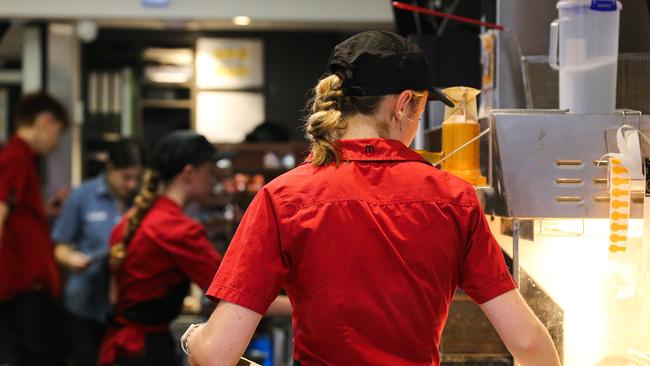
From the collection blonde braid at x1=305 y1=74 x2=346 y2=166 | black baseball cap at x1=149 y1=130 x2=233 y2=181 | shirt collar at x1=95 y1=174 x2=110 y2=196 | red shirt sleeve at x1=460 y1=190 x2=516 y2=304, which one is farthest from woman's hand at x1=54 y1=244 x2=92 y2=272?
red shirt sleeve at x1=460 y1=190 x2=516 y2=304

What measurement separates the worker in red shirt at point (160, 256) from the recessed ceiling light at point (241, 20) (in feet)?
10.3

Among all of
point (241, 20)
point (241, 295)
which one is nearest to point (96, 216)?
point (241, 20)

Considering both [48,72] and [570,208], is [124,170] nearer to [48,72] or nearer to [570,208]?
[48,72]

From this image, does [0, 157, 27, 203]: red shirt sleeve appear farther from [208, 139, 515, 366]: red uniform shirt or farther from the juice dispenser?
[208, 139, 515, 366]: red uniform shirt

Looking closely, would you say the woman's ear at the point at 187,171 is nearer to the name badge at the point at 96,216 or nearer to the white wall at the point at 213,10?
the name badge at the point at 96,216

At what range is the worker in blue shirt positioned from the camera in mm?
4965

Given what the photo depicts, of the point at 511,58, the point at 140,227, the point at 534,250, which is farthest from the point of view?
the point at 140,227

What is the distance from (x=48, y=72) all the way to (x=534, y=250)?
5420 millimetres

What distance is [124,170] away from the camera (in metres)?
5.22

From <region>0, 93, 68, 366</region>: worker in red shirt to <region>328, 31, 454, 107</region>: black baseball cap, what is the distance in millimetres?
3769

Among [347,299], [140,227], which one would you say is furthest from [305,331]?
[140,227]

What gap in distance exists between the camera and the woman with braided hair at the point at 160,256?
3.31 m

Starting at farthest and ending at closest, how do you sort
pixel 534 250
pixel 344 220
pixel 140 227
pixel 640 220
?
pixel 140 227 < pixel 534 250 < pixel 640 220 < pixel 344 220

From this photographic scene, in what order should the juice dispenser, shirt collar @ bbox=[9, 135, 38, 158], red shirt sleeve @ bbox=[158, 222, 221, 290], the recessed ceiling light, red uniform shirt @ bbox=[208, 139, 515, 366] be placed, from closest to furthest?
red uniform shirt @ bbox=[208, 139, 515, 366] → the juice dispenser → red shirt sleeve @ bbox=[158, 222, 221, 290] → shirt collar @ bbox=[9, 135, 38, 158] → the recessed ceiling light
